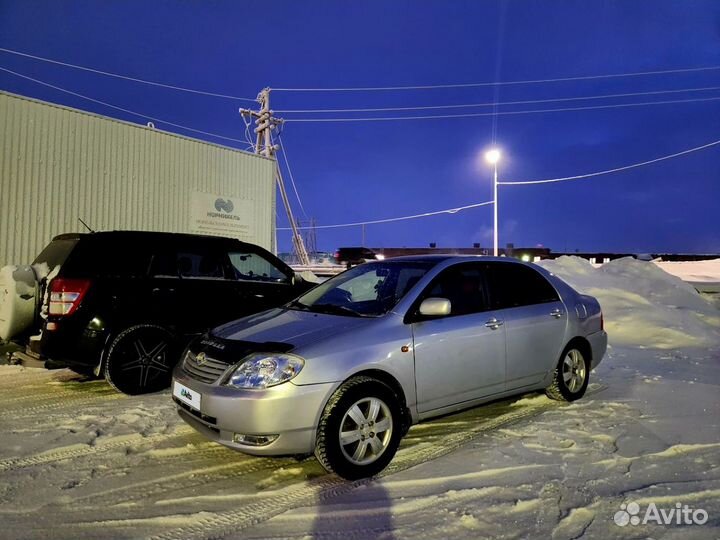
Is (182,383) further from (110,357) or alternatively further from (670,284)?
(670,284)

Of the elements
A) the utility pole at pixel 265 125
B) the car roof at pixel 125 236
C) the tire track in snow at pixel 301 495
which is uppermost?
the utility pole at pixel 265 125

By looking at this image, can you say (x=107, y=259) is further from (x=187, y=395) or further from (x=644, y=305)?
(x=644, y=305)

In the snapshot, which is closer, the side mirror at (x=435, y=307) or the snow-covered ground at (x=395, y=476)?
the snow-covered ground at (x=395, y=476)

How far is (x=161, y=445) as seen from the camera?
150 inches

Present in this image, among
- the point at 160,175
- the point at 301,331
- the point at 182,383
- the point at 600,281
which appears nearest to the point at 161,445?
the point at 182,383

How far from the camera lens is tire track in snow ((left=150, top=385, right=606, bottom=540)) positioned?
8.63ft

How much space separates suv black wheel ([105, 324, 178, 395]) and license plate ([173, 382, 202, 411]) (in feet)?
5.93

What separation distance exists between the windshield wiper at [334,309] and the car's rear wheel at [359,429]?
661 millimetres

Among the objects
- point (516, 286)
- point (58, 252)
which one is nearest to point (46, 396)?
point (58, 252)

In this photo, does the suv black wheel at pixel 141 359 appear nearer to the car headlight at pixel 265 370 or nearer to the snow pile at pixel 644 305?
the car headlight at pixel 265 370

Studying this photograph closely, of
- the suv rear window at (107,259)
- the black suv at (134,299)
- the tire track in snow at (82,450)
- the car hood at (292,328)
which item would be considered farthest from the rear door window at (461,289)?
the suv rear window at (107,259)

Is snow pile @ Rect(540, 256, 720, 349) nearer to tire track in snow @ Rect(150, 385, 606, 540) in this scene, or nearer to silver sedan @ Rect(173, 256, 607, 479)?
silver sedan @ Rect(173, 256, 607, 479)

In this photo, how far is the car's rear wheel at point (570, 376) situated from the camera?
4879mm

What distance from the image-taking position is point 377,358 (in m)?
3.40
